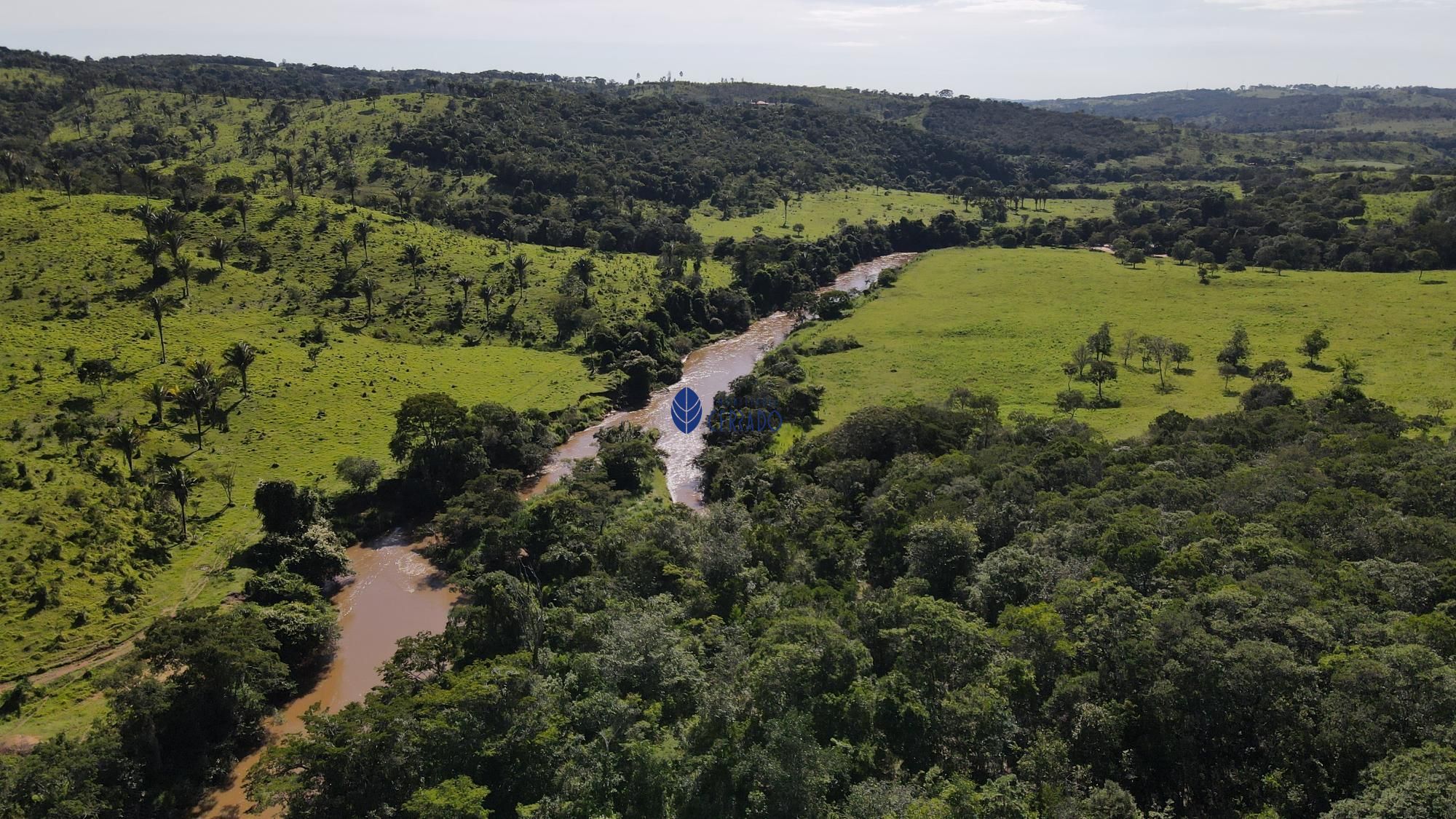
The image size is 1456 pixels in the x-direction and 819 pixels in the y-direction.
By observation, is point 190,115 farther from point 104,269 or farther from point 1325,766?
point 1325,766

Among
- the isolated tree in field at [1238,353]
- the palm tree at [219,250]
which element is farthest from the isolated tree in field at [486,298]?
the isolated tree in field at [1238,353]

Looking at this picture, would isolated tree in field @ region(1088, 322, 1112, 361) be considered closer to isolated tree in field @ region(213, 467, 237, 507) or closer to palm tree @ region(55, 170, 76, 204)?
isolated tree in field @ region(213, 467, 237, 507)

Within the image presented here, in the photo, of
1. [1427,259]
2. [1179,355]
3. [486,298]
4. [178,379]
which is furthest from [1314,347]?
[178,379]

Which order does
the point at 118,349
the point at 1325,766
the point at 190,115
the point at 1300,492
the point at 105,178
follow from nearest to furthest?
the point at 1325,766 < the point at 1300,492 < the point at 118,349 < the point at 105,178 < the point at 190,115

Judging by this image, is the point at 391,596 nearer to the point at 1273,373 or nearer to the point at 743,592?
the point at 743,592

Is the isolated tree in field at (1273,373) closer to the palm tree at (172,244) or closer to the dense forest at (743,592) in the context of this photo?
the dense forest at (743,592)

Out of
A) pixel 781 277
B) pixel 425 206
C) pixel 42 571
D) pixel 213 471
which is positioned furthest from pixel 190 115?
pixel 42 571

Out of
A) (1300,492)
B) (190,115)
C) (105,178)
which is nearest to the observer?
(1300,492)
